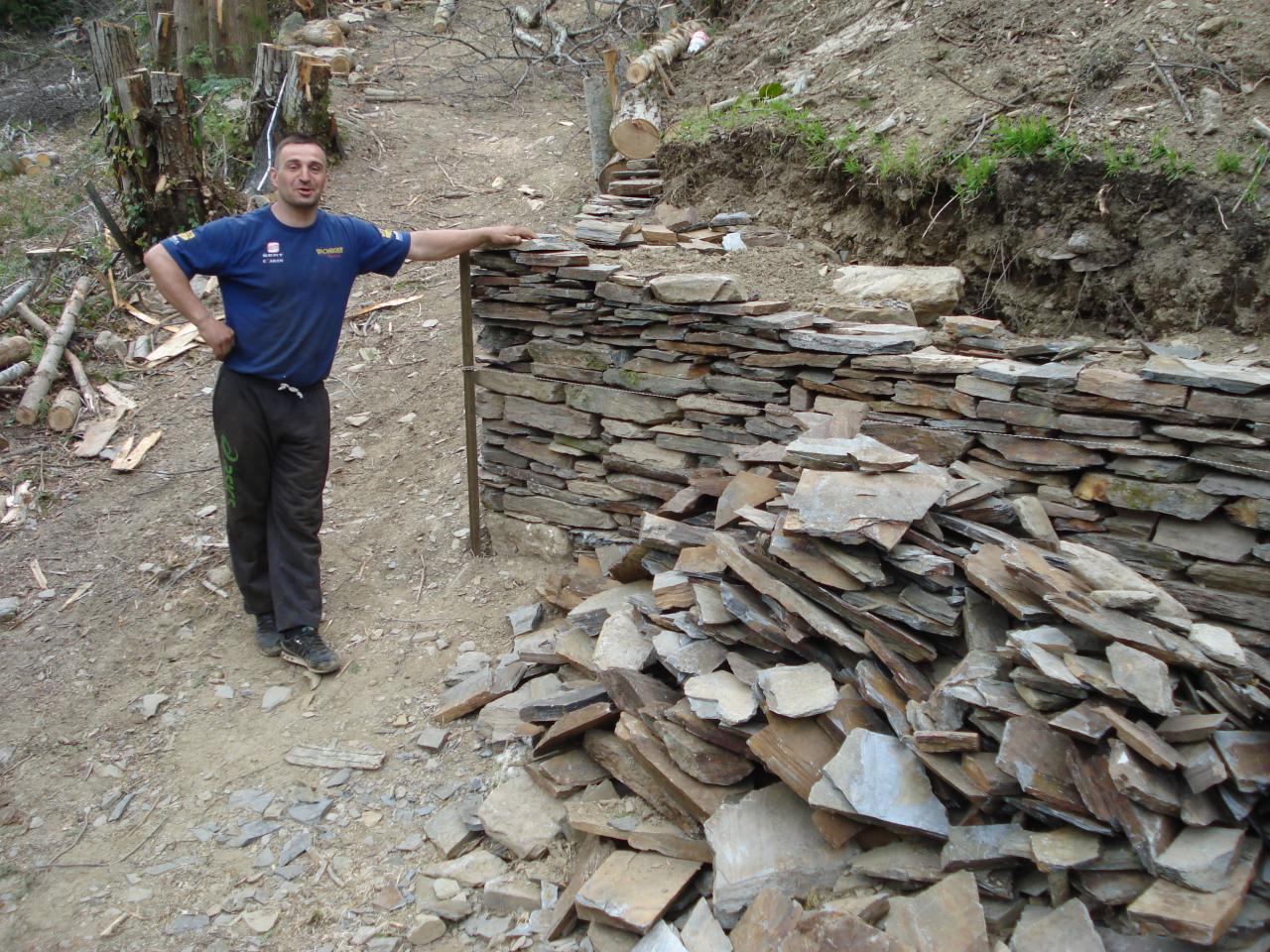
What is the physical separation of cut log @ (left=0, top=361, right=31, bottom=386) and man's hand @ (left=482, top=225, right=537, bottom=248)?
4463 millimetres

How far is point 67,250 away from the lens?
26.6ft

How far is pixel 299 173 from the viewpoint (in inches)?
153

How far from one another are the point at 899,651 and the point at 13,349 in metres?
6.85

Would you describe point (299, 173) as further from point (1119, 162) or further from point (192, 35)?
point (192, 35)

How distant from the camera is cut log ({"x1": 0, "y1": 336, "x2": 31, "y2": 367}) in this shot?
22.2 ft

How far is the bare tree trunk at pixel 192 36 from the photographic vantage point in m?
10.3

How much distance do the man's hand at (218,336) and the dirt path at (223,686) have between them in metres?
1.50

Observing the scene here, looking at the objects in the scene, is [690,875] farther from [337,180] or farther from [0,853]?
[337,180]

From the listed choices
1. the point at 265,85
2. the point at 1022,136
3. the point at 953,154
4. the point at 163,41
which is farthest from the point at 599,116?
the point at 163,41

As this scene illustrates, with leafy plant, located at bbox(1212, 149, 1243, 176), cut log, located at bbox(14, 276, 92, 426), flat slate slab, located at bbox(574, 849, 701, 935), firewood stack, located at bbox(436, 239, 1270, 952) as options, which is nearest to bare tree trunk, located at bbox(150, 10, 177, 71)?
cut log, located at bbox(14, 276, 92, 426)

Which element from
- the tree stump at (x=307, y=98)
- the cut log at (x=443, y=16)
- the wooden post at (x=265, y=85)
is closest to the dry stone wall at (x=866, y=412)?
the tree stump at (x=307, y=98)

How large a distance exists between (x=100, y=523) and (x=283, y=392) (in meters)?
2.44

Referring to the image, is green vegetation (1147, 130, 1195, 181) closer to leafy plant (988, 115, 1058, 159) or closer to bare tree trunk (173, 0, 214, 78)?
leafy plant (988, 115, 1058, 159)

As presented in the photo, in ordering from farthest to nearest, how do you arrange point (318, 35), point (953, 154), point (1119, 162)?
1. point (318, 35)
2. point (953, 154)
3. point (1119, 162)
